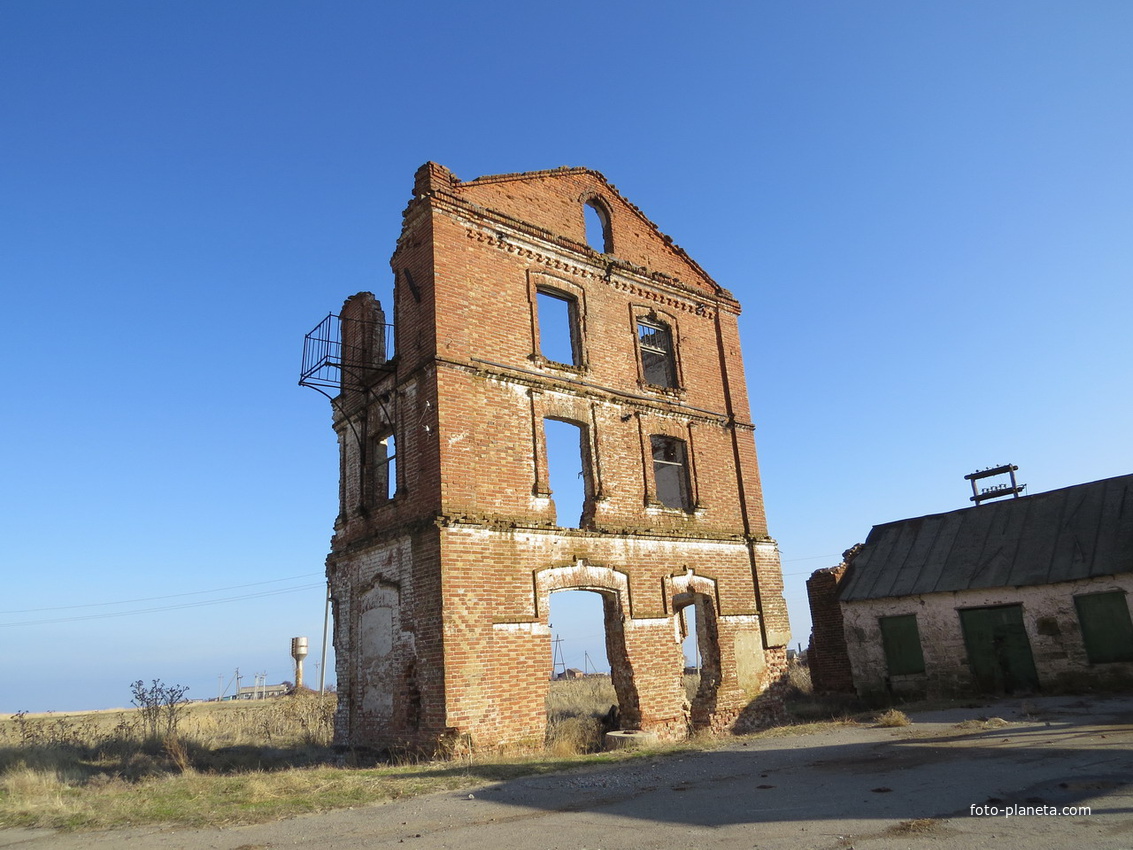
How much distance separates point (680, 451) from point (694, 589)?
302 centimetres

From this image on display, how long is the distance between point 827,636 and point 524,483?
1119cm

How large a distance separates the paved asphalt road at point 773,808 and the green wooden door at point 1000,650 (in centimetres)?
660

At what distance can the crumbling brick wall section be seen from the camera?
766 inches

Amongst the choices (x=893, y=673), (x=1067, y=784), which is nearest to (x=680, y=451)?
(x=893, y=673)

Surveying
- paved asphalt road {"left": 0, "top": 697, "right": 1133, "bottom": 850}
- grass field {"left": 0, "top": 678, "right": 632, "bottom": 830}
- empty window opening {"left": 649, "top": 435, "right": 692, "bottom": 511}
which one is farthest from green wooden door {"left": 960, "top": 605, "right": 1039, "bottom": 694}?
grass field {"left": 0, "top": 678, "right": 632, "bottom": 830}

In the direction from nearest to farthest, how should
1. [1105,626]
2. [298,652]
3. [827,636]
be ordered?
[1105,626]
[827,636]
[298,652]

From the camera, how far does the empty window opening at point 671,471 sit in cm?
1593

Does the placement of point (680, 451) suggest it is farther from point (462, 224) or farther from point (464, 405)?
point (462, 224)

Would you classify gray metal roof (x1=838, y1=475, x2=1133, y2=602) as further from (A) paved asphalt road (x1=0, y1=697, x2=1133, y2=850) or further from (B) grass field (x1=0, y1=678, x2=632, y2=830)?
(B) grass field (x1=0, y1=678, x2=632, y2=830)

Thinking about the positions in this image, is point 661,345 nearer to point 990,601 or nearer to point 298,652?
point 990,601

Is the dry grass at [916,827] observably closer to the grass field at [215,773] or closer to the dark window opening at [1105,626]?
the grass field at [215,773]

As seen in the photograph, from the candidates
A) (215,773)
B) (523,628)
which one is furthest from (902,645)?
(215,773)

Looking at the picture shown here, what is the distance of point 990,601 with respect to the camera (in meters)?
16.7


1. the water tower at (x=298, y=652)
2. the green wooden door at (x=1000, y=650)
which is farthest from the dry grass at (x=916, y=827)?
the water tower at (x=298, y=652)
